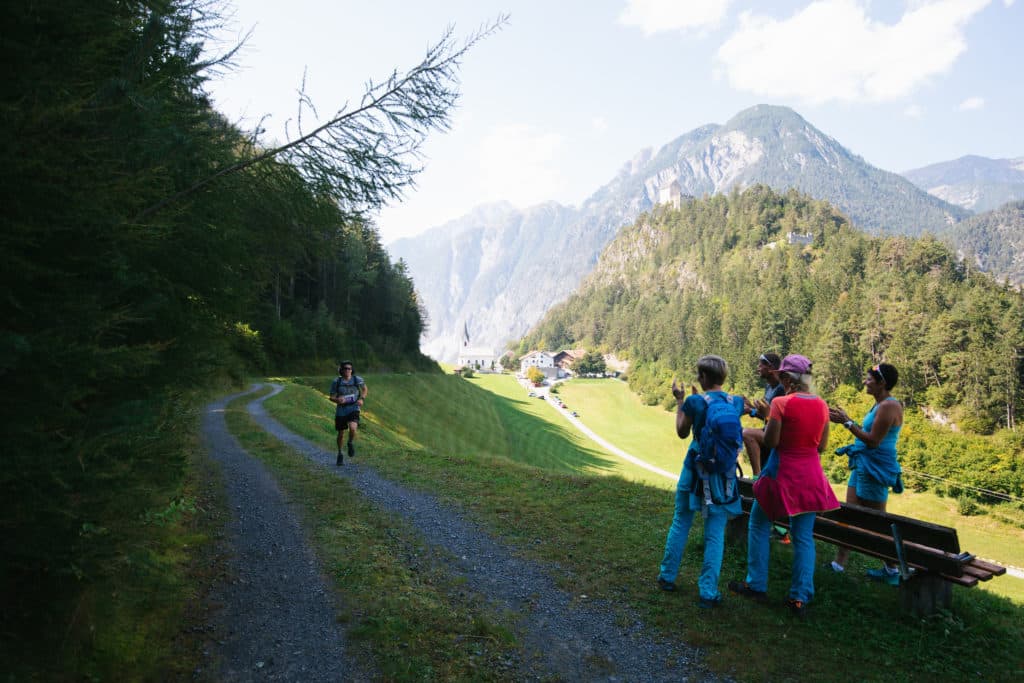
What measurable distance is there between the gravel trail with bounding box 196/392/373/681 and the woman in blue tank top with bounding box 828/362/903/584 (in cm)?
590

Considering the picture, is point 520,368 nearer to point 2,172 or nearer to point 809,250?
point 809,250

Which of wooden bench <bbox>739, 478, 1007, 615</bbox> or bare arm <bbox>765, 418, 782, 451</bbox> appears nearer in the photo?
wooden bench <bbox>739, 478, 1007, 615</bbox>

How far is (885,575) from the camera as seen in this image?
619 centimetres

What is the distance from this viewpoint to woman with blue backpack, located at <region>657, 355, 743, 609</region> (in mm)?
5419

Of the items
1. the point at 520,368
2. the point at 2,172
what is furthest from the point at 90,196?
the point at 520,368

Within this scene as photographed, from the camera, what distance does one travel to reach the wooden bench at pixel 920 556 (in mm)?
5145

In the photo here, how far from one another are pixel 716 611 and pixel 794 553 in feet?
3.49

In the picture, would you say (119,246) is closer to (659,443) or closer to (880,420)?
(880,420)

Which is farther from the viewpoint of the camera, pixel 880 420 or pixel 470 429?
pixel 470 429

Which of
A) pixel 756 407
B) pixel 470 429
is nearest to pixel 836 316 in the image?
pixel 470 429

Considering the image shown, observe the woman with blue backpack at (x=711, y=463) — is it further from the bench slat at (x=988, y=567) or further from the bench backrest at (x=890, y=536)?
the bench slat at (x=988, y=567)

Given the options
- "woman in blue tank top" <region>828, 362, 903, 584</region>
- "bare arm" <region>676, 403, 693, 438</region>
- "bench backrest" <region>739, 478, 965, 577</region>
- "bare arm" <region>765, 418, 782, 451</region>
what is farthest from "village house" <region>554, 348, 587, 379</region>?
"bare arm" <region>765, 418, 782, 451</region>

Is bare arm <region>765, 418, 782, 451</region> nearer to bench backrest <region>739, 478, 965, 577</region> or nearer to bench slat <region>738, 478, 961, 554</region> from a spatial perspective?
Result: bench backrest <region>739, 478, 965, 577</region>

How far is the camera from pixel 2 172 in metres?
2.69
